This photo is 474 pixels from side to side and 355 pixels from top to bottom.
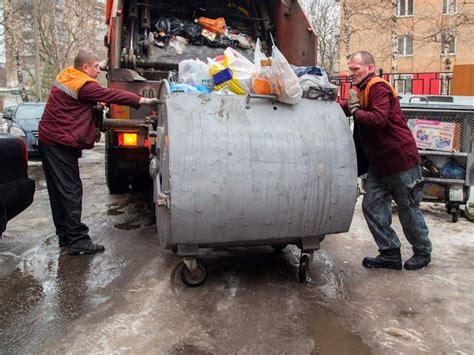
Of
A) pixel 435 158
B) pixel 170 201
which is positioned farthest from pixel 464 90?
pixel 170 201

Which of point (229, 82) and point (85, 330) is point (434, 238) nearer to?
point (229, 82)

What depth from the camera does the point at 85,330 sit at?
284cm

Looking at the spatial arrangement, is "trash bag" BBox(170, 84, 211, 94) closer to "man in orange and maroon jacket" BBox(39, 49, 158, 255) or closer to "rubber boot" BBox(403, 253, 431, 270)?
"man in orange and maroon jacket" BBox(39, 49, 158, 255)

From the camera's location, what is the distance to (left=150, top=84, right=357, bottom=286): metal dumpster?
2.90m

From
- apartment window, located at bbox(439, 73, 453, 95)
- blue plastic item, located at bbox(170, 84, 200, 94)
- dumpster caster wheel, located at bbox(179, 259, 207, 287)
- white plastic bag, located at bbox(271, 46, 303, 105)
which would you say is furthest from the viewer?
apartment window, located at bbox(439, 73, 453, 95)

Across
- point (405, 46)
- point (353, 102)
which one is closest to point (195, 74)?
point (353, 102)

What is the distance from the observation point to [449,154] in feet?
17.5

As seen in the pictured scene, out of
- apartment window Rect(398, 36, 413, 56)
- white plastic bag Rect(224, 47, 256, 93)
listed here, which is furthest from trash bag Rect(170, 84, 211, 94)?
apartment window Rect(398, 36, 413, 56)

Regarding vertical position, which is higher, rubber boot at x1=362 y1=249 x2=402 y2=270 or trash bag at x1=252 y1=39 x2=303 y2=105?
trash bag at x1=252 y1=39 x2=303 y2=105

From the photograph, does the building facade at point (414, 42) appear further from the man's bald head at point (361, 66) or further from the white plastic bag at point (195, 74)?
the white plastic bag at point (195, 74)

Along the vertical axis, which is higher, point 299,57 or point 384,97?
point 299,57

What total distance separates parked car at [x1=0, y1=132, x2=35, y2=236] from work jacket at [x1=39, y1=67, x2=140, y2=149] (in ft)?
0.81

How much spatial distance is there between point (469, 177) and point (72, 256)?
13.9ft

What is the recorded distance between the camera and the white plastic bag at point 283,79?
308 cm
